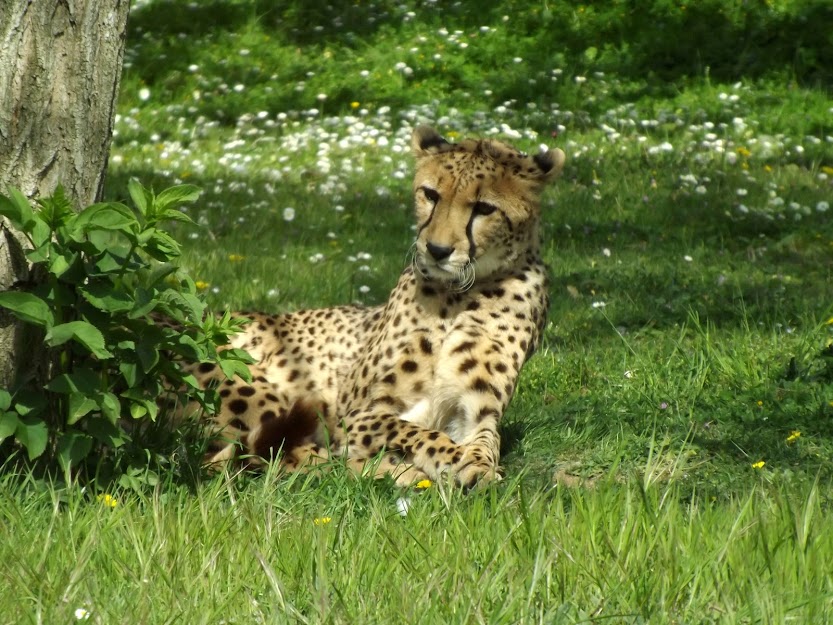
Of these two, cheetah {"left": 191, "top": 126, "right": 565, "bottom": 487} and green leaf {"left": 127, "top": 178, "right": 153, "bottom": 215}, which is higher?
green leaf {"left": 127, "top": 178, "right": 153, "bottom": 215}

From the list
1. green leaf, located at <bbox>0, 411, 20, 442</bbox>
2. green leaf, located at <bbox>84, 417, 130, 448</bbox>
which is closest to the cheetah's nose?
green leaf, located at <bbox>84, 417, 130, 448</bbox>

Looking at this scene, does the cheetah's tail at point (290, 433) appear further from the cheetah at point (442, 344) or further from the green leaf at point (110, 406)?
the green leaf at point (110, 406)

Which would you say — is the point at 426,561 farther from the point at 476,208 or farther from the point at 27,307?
the point at 476,208

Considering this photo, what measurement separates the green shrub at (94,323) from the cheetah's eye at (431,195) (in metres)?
1.13

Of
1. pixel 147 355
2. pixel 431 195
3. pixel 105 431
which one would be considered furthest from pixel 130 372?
pixel 431 195

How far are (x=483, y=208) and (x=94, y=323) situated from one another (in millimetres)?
1551

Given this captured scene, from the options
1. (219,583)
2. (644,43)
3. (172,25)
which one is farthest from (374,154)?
(219,583)

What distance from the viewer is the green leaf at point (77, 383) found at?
10.4 feet

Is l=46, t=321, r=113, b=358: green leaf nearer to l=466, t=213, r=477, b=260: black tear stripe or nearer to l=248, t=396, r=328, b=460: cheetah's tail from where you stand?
l=248, t=396, r=328, b=460: cheetah's tail

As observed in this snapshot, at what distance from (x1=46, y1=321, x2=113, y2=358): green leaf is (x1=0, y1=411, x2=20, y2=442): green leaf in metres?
0.25

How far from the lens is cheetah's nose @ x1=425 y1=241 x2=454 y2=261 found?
4.12 meters

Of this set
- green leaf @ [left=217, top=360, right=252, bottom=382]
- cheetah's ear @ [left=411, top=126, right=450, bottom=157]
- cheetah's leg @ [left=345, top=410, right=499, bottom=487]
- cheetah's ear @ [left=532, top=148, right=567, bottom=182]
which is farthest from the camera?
cheetah's ear @ [left=411, top=126, right=450, bottom=157]

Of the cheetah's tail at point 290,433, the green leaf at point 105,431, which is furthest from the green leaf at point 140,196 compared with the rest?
the cheetah's tail at point 290,433

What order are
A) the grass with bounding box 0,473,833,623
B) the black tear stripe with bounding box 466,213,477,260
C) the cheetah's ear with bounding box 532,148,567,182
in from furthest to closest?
the cheetah's ear with bounding box 532,148,567,182 < the black tear stripe with bounding box 466,213,477,260 < the grass with bounding box 0,473,833,623
